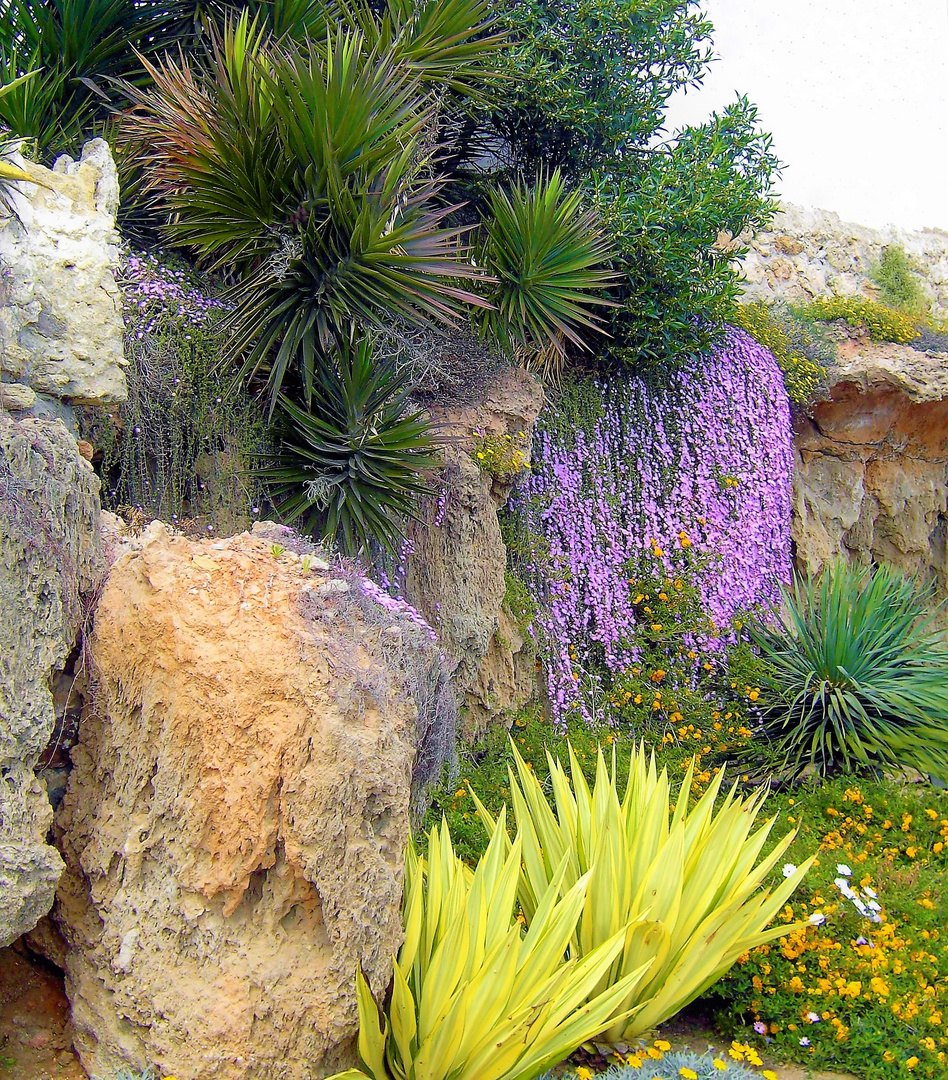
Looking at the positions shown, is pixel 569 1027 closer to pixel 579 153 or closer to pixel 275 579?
pixel 275 579

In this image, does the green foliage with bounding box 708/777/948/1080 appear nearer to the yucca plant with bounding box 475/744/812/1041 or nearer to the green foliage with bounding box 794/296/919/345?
the yucca plant with bounding box 475/744/812/1041

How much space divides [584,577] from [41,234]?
4.39 metres

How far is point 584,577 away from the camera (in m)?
7.18

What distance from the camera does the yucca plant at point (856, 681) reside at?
6219 mm

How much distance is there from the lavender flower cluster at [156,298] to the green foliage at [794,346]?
511 cm

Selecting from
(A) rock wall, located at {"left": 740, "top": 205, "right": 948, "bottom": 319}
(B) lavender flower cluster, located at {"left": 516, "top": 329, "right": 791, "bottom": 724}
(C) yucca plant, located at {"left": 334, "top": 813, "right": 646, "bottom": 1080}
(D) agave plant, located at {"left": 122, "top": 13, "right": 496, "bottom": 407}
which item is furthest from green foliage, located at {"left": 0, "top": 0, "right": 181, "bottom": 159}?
(A) rock wall, located at {"left": 740, "top": 205, "right": 948, "bottom": 319}

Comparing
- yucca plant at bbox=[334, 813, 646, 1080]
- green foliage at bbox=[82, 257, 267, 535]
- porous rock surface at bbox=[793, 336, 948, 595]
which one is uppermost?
porous rock surface at bbox=[793, 336, 948, 595]

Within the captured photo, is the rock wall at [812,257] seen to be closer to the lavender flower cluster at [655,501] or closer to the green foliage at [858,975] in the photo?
the lavender flower cluster at [655,501]

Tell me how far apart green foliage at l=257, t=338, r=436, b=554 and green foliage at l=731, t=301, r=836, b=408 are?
182 inches

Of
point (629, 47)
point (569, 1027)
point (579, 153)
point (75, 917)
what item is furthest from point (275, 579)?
point (629, 47)

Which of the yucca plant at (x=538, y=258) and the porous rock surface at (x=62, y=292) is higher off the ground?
the yucca plant at (x=538, y=258)

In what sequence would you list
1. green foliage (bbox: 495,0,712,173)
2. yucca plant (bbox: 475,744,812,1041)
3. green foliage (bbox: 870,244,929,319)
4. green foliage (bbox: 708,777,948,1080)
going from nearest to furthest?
yucca plant (bbox: 475,744,812,1041) < green foliage (bbox: 708,777,948,1080) < green foliage (bbox: 495,0,712,173) < green foliage (bbox: 870,244,929,319)

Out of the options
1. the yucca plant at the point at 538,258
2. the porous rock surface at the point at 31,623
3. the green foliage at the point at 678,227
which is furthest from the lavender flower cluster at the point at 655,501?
the porous rock surface at the point at 31,623

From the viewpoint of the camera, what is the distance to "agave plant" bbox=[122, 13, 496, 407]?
4.77 metres
